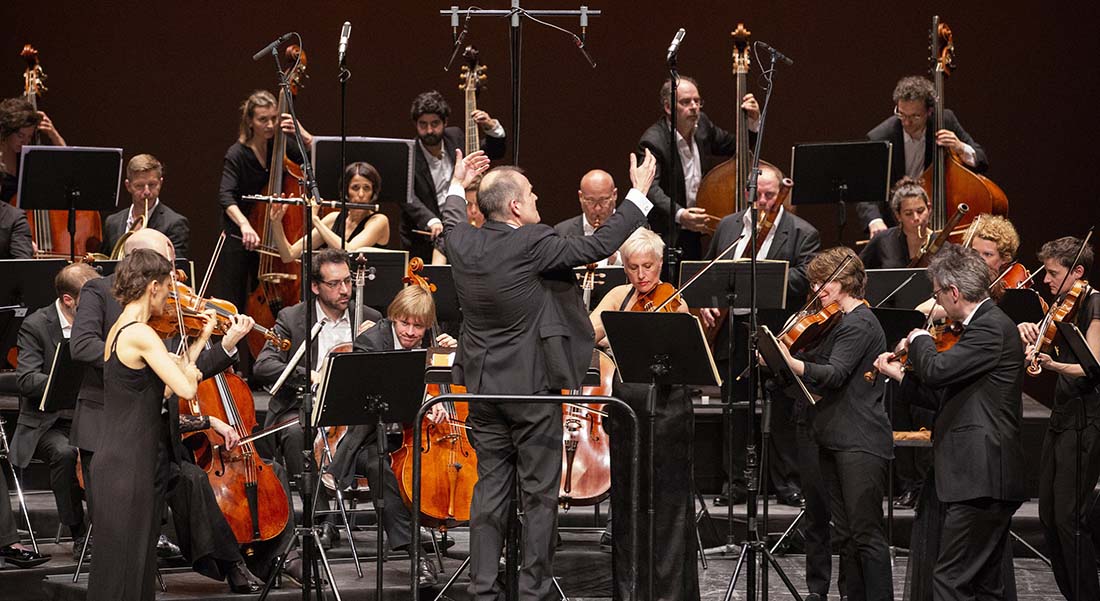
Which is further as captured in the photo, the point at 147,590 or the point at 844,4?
the point at 844,4

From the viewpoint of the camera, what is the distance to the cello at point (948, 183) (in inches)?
285

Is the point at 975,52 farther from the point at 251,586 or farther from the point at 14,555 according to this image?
the point at 14,555

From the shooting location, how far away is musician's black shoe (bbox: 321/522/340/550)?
6156 millimetres

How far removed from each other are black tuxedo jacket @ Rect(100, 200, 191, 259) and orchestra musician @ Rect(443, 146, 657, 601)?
9.71 ft

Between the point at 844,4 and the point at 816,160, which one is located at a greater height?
the point at 844,4

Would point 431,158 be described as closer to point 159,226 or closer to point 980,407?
point 159,226

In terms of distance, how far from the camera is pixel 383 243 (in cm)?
780

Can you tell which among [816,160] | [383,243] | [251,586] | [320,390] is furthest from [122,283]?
[816,160]

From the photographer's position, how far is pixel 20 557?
6215mm

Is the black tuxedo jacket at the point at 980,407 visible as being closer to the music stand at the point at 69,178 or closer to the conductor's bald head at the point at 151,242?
the conductor's bald head at the point at 151,242

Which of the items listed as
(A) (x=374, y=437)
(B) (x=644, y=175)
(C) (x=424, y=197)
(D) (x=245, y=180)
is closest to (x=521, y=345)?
(B) (x=644, y=175)

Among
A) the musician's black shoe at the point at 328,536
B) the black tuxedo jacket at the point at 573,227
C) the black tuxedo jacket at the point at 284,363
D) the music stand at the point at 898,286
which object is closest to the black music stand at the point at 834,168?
the music stand at the point at 898,286

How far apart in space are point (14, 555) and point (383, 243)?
260cm

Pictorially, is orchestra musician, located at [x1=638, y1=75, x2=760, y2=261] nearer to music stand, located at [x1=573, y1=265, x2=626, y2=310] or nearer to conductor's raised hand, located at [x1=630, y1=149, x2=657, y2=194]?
music stand, located at [x1=573, y1=265, x2=626, y2=310]
